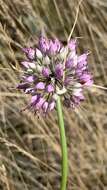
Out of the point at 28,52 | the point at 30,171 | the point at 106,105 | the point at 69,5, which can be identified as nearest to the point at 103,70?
the point at 106,105

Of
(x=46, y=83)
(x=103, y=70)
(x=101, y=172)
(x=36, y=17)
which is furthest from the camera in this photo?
(x=103, y=70)

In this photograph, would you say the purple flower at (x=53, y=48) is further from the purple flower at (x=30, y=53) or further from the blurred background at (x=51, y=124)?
the blurred background at (x=51, y=124)

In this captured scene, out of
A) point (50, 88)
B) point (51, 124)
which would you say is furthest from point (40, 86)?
point (51, 124)

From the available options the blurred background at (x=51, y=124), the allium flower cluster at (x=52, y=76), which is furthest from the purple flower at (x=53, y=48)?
the blurred background at (x=51, y=124)

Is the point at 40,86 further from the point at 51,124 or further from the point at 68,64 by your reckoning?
the point at 51,124

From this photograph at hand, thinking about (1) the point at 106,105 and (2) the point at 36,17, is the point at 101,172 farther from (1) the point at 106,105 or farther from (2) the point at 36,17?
(2) the point at 36,17

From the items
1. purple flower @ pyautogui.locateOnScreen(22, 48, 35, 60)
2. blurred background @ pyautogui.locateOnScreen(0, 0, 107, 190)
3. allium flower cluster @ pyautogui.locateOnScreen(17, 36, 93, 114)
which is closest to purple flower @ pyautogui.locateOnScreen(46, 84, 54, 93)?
allium flower cluster @ pyautogui.locateOnScreen(17, 36, 93, 114)

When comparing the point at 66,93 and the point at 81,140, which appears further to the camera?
the point at 81,140
